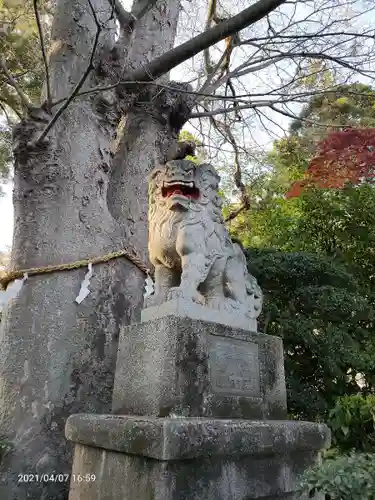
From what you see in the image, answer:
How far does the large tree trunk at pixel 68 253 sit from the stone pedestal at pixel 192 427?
0.61 metres

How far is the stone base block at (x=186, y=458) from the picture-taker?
1960 millimetres

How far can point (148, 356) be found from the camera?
→ 246 centimetres

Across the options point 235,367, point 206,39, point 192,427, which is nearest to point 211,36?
point 206,39

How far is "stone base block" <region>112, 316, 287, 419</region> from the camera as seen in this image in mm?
2307

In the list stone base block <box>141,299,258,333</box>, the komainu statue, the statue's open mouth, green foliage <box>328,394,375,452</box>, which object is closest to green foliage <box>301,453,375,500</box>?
stone base block <box>141,299,258,333</box>

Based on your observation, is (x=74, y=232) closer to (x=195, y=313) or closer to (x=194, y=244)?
(x=194, y=244)

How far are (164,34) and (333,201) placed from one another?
426 cm

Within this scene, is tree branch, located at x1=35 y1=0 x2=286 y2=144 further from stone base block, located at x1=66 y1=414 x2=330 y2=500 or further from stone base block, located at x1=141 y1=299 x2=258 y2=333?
stone base block, located at x1=66 y1=414 x2=330 y2=500

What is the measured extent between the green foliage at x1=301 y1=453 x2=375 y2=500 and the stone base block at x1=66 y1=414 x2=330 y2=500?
0.39 m

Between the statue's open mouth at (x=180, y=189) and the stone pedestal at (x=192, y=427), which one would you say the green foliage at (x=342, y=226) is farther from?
the stone pedestal at (x=192, y=427)

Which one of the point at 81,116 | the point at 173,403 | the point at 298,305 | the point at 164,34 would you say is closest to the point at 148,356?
the point at 173,403

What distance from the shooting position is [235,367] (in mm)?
2615

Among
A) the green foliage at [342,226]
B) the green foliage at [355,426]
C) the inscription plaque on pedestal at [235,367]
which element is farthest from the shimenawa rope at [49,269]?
the green foliage at [342,226]

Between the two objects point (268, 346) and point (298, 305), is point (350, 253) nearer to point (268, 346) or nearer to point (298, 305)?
point (298, 305)
